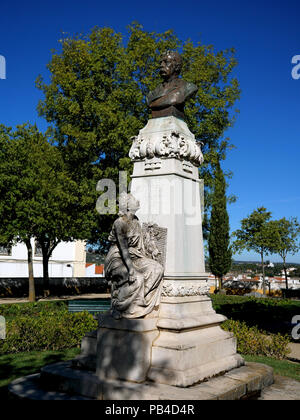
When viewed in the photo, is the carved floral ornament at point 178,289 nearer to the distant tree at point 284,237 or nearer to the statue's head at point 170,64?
the statue's head at point 170,64

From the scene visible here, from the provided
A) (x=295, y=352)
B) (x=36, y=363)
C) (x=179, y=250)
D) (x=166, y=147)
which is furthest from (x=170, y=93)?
(x=295, y=352)

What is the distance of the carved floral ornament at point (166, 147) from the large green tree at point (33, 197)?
424 inches

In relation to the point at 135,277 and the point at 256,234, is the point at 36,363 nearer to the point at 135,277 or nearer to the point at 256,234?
the point at 135,277

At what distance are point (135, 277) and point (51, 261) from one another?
35.5m

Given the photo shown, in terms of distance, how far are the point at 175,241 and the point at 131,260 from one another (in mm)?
712

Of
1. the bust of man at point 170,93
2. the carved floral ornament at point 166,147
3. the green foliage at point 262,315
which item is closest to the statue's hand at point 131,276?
the carved floral ornament at point 166,147

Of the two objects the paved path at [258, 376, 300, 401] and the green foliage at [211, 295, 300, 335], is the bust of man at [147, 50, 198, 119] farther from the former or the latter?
the green foliage at [211, 295, 300, 335]

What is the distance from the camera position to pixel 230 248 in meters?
33.9

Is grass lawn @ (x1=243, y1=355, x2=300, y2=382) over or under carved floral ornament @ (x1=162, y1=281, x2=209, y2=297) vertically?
under

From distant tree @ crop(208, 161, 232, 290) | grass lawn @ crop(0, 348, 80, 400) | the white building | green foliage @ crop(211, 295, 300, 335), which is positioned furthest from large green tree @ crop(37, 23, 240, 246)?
the white building

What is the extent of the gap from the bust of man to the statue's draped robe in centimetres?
202

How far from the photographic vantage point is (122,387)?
474 cm

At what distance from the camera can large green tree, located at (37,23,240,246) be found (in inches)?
650
